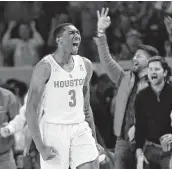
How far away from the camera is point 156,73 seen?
15.4 feet

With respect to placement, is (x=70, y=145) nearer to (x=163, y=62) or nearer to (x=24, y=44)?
(x=163, y=62)

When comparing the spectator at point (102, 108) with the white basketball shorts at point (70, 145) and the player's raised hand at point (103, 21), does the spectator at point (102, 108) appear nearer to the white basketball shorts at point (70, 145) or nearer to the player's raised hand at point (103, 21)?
the player's raised hand at point (103, 21)

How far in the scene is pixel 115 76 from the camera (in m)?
4.88

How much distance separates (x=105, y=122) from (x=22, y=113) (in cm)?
99

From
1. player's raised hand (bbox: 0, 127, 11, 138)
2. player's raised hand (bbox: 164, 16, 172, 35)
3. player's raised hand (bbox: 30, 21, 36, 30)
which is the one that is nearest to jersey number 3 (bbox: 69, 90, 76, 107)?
player's raised hand (bbox: 0, 127, 11, 138)

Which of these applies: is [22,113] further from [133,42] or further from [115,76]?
[133,42]

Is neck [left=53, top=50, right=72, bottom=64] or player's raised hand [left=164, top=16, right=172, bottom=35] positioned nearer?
neck [left=53, top=50, right=72, bottom=64]

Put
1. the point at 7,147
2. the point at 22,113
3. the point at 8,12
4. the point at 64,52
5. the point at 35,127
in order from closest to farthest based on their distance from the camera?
the point at 35,127 → the point at 64,52 → the point at 7,147 → the point at 22,113 → the point at 8,12

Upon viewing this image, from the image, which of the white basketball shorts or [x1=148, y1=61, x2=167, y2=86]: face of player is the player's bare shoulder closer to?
the white basketball shorts

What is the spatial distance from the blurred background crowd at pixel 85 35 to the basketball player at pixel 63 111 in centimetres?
155

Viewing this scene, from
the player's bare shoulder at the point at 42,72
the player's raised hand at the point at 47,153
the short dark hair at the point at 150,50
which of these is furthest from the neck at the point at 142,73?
the player's raised hand at the point at 47,153

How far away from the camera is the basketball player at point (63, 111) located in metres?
3.22

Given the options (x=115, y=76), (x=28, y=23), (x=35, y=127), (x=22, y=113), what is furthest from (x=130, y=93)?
(x=35, y=127)

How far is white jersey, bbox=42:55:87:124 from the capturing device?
3.31m
